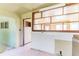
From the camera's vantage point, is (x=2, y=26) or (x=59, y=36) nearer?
(x=59, y=36)

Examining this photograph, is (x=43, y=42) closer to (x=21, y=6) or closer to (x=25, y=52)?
(x=25, y=52)

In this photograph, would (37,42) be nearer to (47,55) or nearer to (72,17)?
(47,55)

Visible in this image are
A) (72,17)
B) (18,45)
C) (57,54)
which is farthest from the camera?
(18,45)

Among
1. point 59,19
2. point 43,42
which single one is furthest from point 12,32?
point 59,19

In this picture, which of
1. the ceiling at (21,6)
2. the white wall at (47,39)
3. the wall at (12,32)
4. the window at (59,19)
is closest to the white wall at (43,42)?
the white wall at (47,39)

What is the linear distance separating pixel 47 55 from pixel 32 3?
866mm

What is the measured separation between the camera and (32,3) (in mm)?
1552

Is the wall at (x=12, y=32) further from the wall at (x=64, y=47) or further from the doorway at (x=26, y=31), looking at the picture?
the wall at (x=64, y=47)

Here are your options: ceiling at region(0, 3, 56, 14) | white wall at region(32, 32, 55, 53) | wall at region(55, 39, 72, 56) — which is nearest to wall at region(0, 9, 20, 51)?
ceiling at region(0, 3, 56, 14)

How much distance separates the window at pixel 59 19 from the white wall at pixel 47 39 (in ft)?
0.25

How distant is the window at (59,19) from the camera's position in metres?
1.46

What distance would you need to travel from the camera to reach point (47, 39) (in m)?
1.56

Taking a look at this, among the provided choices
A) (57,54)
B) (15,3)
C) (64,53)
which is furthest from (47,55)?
(15,3)

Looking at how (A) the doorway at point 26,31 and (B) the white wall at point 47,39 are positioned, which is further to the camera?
(A) the doorway at point 26,31
